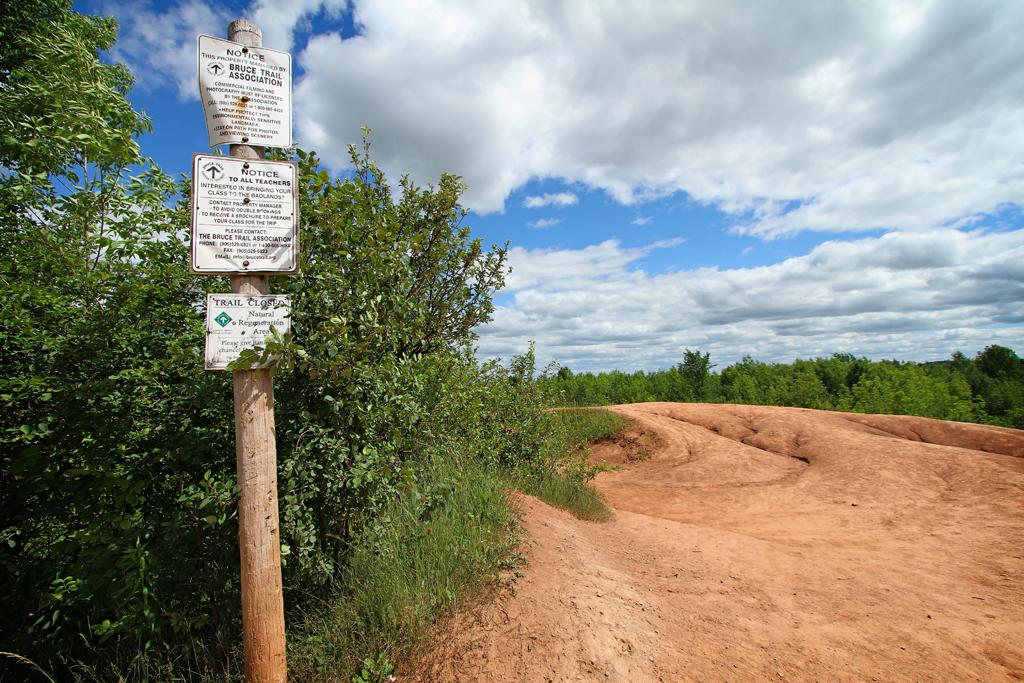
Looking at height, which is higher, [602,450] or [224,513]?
[224,513]

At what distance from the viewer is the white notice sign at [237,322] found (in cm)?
230

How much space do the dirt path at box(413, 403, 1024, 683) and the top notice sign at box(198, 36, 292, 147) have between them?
303 cm

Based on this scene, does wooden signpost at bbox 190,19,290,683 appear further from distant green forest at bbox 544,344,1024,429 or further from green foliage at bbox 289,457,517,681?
distant green forest at bbox 544,344,1024,429

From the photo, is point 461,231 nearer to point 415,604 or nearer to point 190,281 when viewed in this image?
point 190,281

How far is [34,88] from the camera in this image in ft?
13.2

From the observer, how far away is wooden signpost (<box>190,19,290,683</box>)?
2.35 metres

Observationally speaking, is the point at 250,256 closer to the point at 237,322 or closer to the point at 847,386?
the point at 237,322

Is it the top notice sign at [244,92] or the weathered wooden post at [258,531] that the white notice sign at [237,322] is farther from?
the top notice sign at [244,92]

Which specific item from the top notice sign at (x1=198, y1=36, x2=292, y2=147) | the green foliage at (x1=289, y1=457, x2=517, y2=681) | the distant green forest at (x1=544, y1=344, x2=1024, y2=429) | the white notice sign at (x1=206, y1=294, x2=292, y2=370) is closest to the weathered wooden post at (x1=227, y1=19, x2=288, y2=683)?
the white notice sign at (x1=206, y1=294, x2=292, y2=370)

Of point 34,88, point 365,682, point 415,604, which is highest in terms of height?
point 34,88

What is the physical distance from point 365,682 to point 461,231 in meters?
4.43

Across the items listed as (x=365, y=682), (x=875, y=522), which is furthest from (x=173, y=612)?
(x=875, y=522)

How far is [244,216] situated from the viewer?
241 cm

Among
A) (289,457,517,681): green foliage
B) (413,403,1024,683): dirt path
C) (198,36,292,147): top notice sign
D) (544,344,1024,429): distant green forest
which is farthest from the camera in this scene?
(544,344,1024,429): distant green forest
